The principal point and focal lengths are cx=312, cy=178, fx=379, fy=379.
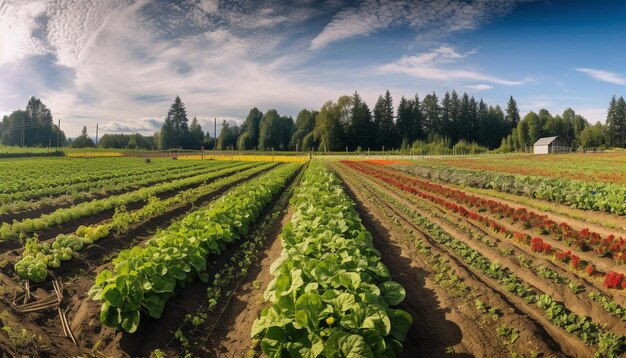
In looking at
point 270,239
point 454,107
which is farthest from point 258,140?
point 270,239

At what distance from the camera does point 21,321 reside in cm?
539

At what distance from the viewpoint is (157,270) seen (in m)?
6.09

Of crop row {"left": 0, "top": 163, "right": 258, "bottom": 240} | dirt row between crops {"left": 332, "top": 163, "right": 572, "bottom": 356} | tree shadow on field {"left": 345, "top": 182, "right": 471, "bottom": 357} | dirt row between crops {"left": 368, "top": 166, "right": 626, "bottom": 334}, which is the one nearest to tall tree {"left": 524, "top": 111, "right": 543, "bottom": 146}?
dirt row between crops {"left": 368, "top": 166, "right": 626, "bottom": 334}

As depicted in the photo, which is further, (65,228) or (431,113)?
(431,113)

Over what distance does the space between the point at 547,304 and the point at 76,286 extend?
26.8ft

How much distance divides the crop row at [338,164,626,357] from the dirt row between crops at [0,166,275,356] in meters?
6.64

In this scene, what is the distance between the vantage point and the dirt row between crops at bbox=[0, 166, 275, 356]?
5.12 meters

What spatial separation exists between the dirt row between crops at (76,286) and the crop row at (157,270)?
38cm

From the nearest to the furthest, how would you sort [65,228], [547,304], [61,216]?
[547,304] → [65,228] → [61,216]

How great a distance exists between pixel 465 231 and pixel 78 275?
9960 mm

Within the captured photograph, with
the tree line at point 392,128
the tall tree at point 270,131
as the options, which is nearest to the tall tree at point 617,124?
the tree line at point 392,128

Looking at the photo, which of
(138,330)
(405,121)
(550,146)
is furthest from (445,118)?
(138,330)

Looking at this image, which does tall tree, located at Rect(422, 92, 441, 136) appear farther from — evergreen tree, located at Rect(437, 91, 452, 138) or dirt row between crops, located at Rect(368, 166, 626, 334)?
dirt row between crops, located at Rect(368, 166, 626, 334)

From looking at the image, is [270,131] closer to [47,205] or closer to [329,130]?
[329,130]
